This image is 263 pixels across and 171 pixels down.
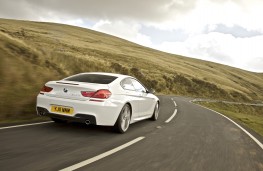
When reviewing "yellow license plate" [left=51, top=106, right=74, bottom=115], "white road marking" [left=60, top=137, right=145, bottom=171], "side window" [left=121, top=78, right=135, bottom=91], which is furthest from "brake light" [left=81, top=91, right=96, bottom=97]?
"white road marking" [left=60, top=137, right=145, bottom=171]

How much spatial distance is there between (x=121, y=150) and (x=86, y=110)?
53.2 inches

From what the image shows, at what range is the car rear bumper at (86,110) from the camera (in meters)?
7.32

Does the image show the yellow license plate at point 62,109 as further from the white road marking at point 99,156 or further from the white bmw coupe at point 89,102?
the white road marking at point 99,156

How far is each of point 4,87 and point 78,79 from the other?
15.1 feet

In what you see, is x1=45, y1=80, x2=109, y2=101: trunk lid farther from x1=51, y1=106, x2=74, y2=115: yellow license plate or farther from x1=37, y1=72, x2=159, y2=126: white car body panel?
x1=51, y1=106, x2=74, y2=115: yellow license plate

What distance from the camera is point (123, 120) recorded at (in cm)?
821

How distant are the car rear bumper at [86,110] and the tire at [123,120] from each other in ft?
0.81

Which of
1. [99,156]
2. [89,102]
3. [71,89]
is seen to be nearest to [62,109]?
[71,89]

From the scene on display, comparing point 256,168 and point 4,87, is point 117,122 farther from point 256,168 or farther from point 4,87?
point 4,87

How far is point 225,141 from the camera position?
856 centimetres

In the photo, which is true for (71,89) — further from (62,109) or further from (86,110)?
Answer: (86,110)

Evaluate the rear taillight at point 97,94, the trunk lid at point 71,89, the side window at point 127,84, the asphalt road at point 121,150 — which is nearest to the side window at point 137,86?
the side window at point 127,84

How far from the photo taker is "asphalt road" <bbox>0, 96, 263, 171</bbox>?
17.3ft

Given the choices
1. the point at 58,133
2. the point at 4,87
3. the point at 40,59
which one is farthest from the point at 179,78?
the point at 58,133
